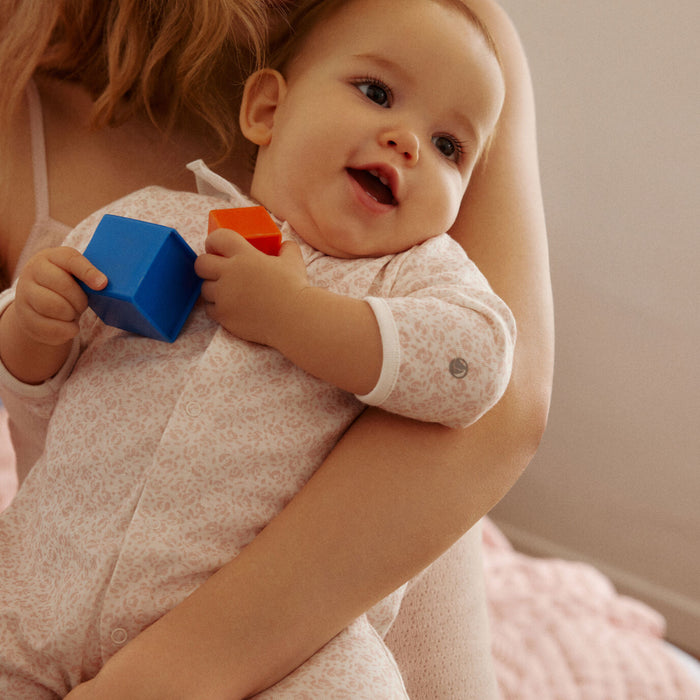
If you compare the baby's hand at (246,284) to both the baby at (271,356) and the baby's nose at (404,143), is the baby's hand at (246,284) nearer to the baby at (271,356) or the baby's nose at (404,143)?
the baby at (271,356)

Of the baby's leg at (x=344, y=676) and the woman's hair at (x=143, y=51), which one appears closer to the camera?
the baby's leg at (x=344, y=676)

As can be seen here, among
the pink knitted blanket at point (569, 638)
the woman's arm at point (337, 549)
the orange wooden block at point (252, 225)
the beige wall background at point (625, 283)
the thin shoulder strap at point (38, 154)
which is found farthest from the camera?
the beige wall background at point (625, 283)

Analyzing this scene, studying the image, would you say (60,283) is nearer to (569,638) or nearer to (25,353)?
(25,353)

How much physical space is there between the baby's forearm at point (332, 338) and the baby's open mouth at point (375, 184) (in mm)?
149

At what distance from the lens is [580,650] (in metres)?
1.30

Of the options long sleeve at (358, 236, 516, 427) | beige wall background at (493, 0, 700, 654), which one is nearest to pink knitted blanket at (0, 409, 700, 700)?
beige wall background at (493, 0, 700, 654)

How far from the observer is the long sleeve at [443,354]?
67 centimetres

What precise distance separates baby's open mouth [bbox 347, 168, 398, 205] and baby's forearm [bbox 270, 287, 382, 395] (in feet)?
0.49

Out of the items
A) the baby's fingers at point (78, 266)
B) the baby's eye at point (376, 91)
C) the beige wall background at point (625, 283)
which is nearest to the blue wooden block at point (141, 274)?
the baby's fingers at point (78, 266)

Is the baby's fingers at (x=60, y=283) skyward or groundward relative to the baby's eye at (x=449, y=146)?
groundward

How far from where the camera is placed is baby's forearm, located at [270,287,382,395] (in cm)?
67

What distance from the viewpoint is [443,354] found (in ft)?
2.20

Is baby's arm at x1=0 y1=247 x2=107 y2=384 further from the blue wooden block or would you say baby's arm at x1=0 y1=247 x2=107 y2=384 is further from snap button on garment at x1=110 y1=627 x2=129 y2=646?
snap button on garment at x1=110 y1=627 x2=129 y2=646

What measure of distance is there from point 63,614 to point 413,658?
41 centimetres
